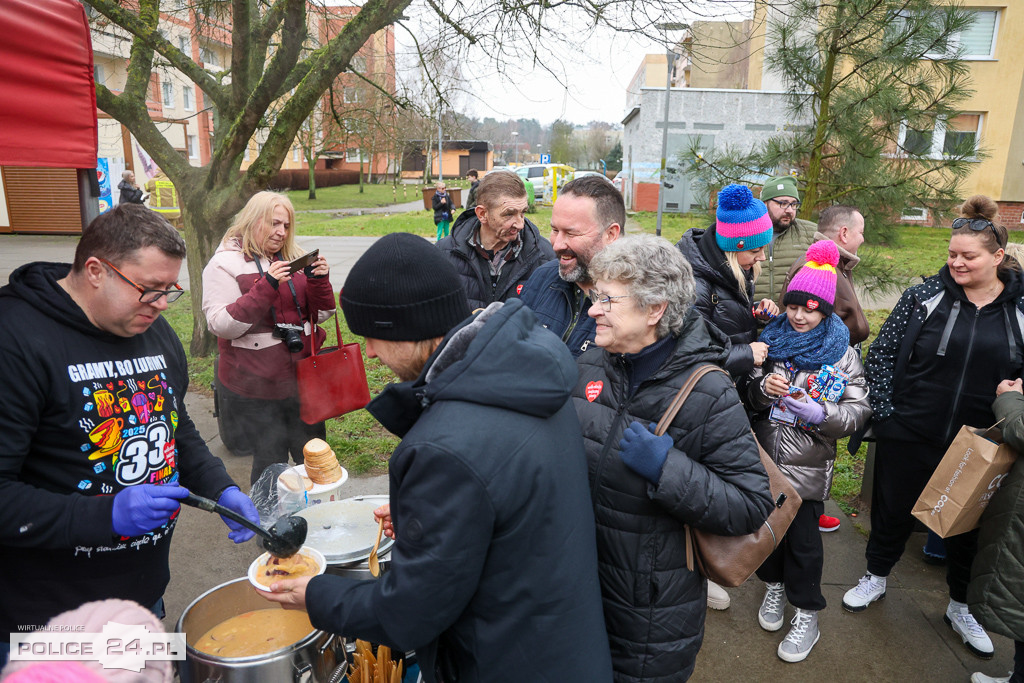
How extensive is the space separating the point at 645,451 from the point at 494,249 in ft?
7.75

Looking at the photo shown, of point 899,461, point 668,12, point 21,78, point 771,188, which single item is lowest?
point 899,461

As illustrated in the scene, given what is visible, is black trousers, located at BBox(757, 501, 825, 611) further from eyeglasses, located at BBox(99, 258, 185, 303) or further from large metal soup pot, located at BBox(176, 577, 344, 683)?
eyeglasses, located at BBox(99, 258, 185, 303)

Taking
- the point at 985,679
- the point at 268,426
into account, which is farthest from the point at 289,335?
the point at 985,679

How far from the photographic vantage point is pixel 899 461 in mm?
3422

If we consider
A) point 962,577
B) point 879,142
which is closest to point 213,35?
point 879,142

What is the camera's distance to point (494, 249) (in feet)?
13.1

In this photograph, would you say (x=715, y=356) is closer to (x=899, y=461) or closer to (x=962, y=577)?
(x=899, y=461)

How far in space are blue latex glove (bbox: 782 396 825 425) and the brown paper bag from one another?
0.59 metres

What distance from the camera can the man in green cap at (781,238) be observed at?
4.22 metres

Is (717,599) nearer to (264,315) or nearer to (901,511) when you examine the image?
(901,511)

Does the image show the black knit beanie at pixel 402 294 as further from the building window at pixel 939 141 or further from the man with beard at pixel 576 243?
the building window at pixel 939 141

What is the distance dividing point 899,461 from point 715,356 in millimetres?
1991

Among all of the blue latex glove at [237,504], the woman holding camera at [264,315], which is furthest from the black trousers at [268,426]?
the blue latex glove at [237,504]

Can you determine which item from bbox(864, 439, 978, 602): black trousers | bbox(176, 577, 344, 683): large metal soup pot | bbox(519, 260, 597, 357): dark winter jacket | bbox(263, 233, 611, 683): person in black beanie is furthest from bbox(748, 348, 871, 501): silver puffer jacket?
bbox(176, 577, 344, 683): large metal soup pot
